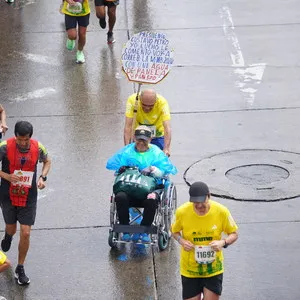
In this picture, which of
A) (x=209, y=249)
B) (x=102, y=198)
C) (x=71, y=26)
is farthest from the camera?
(x=71, y=26)

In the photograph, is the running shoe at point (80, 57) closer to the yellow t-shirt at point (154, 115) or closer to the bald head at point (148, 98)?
the yellow t-shirt at point (154, 115)

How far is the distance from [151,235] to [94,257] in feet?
2.13

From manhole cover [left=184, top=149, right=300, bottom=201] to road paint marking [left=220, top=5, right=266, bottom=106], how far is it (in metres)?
2.08

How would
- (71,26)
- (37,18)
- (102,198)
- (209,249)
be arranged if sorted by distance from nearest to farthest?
(209,249) → (102,198) → (71,26) → (37,18)

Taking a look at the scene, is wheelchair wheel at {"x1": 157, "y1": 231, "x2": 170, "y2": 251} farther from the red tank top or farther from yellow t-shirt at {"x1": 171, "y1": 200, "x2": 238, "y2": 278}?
yellow t-shirt at {"x1": 171, "y1": 200, "x2": 238, "y2": 278}

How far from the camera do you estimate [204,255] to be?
8930mm

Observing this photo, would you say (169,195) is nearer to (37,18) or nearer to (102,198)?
(102,198)

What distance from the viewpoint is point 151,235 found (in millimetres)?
10961

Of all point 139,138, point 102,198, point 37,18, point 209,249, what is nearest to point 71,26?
point 37,18

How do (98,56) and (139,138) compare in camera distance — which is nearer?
(139,138)

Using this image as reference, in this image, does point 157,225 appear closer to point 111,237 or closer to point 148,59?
point 111,237

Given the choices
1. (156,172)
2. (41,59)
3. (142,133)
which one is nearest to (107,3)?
(41,59)

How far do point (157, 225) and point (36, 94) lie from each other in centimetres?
587

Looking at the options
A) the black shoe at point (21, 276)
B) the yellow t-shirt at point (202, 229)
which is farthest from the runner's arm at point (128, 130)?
the yellow t-shirt at point (202, 229)
